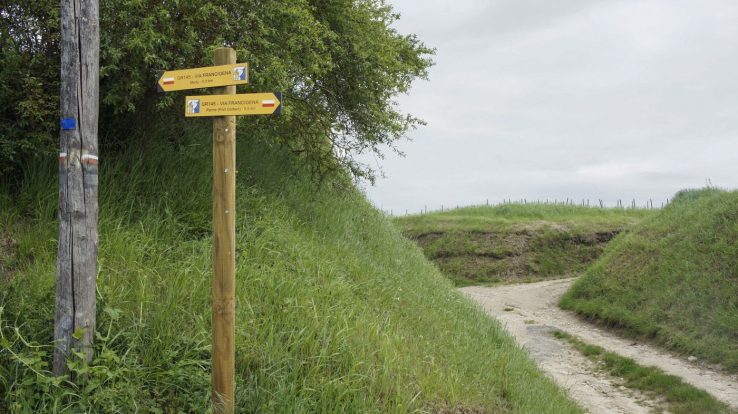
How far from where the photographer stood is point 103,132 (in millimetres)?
7742

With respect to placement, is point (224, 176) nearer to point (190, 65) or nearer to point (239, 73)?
point (239, 73)

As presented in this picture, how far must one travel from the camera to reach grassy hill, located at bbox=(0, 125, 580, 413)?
445 cm

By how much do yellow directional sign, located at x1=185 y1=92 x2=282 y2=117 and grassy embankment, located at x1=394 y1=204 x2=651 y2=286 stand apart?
82.1 ft

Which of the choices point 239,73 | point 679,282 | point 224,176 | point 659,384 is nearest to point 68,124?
point 224,176

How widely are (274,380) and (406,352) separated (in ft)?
6.73

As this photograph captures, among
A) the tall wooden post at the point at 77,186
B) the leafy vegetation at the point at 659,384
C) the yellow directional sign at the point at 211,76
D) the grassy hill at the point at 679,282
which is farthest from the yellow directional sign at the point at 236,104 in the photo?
the grassy hill at the point at 679,282

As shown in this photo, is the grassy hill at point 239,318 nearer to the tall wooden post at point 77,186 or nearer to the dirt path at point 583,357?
the tall wooden post at point 77,186

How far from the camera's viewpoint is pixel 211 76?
184 inches

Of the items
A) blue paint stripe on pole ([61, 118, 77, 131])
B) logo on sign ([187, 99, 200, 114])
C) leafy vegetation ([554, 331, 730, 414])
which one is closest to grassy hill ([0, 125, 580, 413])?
blue paint stripe on pole ([61, 118, 77, 131])

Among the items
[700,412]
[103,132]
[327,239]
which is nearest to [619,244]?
[700,412]

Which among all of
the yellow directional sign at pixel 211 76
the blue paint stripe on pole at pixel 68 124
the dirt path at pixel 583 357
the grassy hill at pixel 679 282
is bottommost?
the dirt path at pixel 583 357

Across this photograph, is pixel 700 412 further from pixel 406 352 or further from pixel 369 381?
pixel 369 381

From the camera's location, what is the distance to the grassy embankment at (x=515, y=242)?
96.4ft

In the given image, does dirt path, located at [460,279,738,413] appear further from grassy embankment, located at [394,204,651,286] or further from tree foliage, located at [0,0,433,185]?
tree foliage, located at [0,0,433,185]
